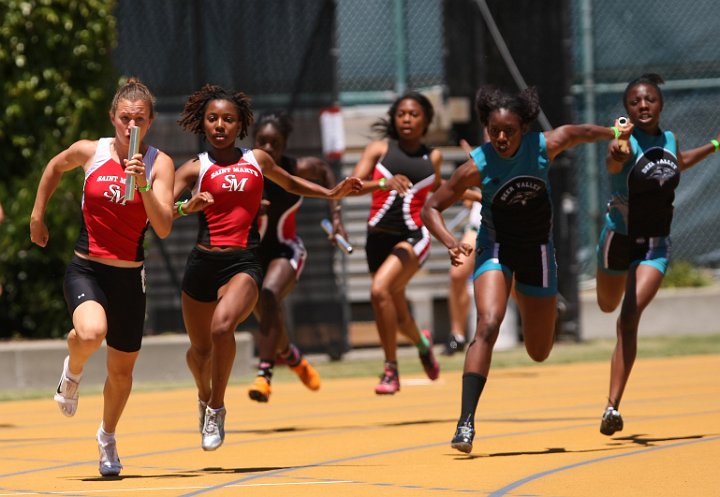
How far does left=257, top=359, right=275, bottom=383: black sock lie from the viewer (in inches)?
467

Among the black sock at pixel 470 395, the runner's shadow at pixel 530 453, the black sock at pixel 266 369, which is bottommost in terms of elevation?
the runner's shadow at pixel 530 453

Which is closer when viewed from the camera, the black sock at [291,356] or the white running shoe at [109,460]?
the white running shoe at [109,460]

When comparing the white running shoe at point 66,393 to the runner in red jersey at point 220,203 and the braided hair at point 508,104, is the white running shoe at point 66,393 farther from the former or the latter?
the braided hair at point 508,104

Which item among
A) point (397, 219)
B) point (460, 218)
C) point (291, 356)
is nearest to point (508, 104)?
point (397, 219)

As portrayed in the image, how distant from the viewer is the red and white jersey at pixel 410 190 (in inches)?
516

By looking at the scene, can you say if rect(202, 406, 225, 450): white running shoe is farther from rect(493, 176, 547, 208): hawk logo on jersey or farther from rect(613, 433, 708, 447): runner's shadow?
rect(613, 433, 708, 447): runner's shadow

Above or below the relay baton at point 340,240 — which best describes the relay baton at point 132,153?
above

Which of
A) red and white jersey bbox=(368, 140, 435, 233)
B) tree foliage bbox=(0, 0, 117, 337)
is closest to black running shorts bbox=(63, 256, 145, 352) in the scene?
red and white jersey bbox=(368, 140, 435, 233)

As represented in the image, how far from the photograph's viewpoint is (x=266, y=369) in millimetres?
11953

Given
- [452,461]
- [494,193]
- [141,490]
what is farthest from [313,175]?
[141,490]

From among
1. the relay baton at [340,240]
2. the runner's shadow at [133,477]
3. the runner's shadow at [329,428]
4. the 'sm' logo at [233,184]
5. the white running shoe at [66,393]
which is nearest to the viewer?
the runner's shadow at [133,477]

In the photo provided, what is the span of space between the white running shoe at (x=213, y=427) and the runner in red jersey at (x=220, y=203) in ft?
1.82

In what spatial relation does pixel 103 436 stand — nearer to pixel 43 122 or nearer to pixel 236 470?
pixel 236 470

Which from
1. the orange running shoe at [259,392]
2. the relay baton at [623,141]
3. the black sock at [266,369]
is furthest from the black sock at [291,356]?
the relay baton at [623,141]
